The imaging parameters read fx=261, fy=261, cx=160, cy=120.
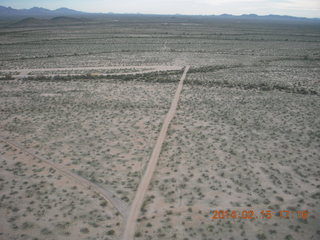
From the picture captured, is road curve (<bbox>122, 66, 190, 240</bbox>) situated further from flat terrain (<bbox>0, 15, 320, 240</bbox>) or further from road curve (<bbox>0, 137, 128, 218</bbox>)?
road curve (<bbox>0, 137, 128, 218</bbox>)

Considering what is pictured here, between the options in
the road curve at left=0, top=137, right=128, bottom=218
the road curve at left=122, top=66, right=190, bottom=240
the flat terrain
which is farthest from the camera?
the road curve at left=0, top=137, right=128, bottom=218

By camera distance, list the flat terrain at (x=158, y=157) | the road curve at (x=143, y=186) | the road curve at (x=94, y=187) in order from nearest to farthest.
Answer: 1. the road curve at (x=143, y=186)
2. the flat terrain at (x=158, y=157)
3. the road curve at (x=94, y=187)

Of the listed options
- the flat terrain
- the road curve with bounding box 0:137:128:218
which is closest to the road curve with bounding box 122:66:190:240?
the flat terrain

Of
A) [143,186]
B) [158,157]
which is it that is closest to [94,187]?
[143,186]

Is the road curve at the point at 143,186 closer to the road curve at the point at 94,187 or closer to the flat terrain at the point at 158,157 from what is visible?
the flat terrain at the point at 158,157

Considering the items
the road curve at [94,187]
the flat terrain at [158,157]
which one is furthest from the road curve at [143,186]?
the road curve at [94,187]

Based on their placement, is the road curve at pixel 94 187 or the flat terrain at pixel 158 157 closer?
the flat terrain at pixel 158 157

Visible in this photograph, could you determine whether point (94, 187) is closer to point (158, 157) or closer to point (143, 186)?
point (143, 186)

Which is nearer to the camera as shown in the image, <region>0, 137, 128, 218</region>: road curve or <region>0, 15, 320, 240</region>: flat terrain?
<region>0, 15, 320, 240</region>: flat terrain

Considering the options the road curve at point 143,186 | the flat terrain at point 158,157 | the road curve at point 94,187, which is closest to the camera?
the road curve at point 143,186
